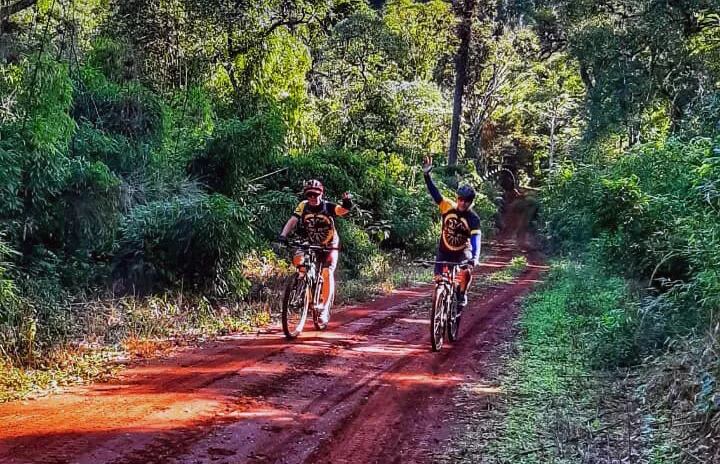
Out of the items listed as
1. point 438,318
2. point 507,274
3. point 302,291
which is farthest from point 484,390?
point 507,274

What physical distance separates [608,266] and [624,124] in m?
11.9

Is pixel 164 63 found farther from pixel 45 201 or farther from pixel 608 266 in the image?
pixel 608 266

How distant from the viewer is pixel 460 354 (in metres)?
8.54

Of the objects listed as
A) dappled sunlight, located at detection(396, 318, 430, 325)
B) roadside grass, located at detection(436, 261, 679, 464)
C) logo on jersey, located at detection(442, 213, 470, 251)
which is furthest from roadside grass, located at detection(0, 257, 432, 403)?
roadside grass, located at detection(436, 261, 679, 464)

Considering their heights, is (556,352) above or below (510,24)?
below

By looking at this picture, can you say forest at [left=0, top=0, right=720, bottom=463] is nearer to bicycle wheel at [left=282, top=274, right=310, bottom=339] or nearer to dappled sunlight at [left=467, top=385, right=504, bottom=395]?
dappled sunlight at [left=467, top=385, right=504, bottom=395]

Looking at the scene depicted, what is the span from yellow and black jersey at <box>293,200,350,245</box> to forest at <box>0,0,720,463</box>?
1219 millimetres

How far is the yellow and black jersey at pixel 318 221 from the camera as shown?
8742 millimetres

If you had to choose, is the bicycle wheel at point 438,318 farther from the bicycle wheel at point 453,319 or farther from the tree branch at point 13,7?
the tree branch at point 13,7

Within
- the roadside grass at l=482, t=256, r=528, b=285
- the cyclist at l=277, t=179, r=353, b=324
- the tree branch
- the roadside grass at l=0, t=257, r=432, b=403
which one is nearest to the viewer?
the roadside grass at l=0, t=257, r=432, b=403

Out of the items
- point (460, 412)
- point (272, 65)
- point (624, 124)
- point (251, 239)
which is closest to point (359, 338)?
point (251, 239)

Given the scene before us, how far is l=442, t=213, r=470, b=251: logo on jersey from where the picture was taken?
8666mm

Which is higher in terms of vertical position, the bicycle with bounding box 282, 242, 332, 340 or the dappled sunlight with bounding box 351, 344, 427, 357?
the bicycle with bounding box 282, 242, 332, 340

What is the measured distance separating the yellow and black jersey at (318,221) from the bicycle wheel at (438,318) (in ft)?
5.06
